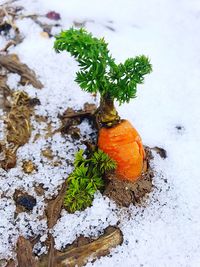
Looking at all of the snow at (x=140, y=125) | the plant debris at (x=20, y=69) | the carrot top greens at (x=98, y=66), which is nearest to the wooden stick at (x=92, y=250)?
the snow at (x=140, y=125)

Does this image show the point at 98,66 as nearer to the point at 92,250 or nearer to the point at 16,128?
the point at 16,128

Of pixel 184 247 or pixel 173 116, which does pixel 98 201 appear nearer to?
pixel 184 247

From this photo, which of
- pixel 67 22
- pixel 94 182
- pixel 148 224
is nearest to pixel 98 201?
pixel 94 182

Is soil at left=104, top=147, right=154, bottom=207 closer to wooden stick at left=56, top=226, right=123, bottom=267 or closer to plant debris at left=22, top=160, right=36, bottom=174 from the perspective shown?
wooden stick at left=56, top=226, right=123, bottom=267

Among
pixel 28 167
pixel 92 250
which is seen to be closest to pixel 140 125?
pixel 28 167

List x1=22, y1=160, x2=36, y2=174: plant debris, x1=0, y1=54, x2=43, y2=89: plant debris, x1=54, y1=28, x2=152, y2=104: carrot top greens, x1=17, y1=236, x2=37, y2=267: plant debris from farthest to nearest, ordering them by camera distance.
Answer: x1=0, y1=54, x2=43, y2=89: plant debris < x1=22, y1=160, x2=36, y2=174: plant debris < x1=17, y1=236, x2=37, y2=267: plant debris < x1=54, y1=28, x2=152, y2=104: carrot top greens

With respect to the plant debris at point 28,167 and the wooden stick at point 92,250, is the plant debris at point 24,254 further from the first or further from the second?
the plant debris at point 28,167

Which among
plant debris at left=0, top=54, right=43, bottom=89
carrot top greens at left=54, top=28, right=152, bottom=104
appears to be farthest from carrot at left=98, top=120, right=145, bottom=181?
plant debris at left=0, top=54, right=43, bottom=89
